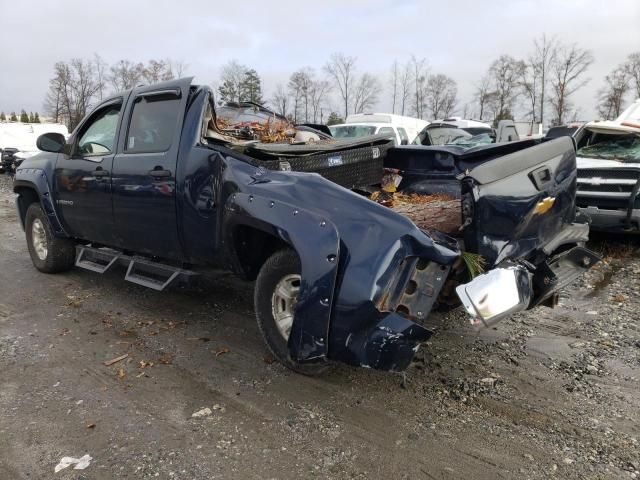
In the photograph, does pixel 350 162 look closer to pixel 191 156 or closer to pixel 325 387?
pixel 191 156

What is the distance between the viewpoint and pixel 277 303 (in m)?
3.54

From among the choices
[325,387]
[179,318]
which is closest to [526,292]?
[325,387]

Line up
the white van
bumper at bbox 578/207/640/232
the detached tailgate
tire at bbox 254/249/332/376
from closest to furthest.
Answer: the detached tailgate
tire at bbox 254/249/332/376
bumper at bbox 578/207/640/232
the white van

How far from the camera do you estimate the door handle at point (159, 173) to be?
164 inches

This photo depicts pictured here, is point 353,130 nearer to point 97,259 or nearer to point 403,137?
point 403,137

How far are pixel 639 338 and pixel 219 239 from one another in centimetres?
364

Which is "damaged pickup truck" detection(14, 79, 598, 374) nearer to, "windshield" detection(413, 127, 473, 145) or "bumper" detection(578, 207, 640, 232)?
"bumper" detection(578, 207, 640, 232)

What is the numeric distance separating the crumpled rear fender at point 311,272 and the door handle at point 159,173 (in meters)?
1.36

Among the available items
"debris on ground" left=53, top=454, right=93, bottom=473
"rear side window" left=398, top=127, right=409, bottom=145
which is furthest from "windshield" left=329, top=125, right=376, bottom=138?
"debris on ground" left=53, top=454, right=93, bottom=473

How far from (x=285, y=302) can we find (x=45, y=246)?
4.24 meters

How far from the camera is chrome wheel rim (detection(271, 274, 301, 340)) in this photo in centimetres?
345

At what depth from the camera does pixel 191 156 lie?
158 inches

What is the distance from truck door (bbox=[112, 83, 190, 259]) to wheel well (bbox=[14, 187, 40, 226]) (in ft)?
7.04

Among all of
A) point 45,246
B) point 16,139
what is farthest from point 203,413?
point 16,139
